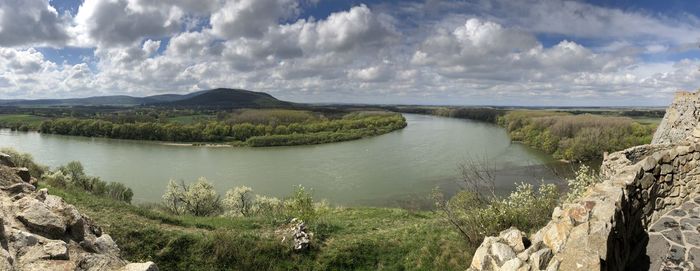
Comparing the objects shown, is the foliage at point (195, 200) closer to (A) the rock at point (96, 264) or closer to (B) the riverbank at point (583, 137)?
(A) the rock at point (96, 264)

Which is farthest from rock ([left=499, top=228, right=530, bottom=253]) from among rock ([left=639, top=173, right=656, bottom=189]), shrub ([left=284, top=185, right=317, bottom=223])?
shrub ([left=284, top=185, right=317, bottom=223])

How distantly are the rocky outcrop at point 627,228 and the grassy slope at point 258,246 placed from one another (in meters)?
5.60

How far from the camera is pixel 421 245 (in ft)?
45.1

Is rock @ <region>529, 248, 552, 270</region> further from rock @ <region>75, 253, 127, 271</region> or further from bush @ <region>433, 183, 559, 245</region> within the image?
bush @ <region>433, 183, 559, 245</region>

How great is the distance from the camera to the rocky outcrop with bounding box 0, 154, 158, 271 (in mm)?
5066

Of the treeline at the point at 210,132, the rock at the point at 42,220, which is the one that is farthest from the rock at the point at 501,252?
the treeline at the point at 210,132

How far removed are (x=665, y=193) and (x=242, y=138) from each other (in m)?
91.2

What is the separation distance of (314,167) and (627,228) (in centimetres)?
4794

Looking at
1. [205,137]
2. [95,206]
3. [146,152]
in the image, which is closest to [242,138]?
[205,137]

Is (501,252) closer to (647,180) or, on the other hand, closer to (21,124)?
(647,180)

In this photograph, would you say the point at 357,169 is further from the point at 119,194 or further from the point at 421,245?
the point at 421,245

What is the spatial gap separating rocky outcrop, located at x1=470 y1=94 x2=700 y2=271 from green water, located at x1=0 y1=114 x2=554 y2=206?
27.4 m

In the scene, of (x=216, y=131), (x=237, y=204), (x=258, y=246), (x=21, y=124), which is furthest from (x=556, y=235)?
(x=21, y=124)

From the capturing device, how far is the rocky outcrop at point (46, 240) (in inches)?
199
